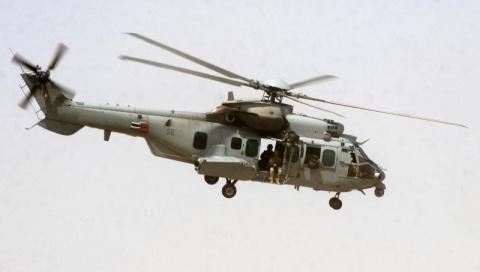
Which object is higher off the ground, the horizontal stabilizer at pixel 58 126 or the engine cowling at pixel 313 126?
the engine cowling at pixel 313 126

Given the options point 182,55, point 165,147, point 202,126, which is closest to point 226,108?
point 202,126

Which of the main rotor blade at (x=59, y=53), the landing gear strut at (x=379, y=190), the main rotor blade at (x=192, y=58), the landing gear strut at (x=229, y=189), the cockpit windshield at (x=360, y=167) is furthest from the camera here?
the landing gear strut at (x=379, y=190)

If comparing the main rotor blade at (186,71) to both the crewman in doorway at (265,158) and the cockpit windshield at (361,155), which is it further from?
the cockpit windshield at (361,155)

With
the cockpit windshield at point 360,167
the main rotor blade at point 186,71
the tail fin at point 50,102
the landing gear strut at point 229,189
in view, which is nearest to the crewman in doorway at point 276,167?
the landing gear strut at point 229,189

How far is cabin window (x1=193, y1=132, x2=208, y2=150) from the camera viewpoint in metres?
12.8

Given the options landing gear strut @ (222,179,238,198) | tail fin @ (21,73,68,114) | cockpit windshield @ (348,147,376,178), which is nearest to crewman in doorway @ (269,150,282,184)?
landing gear strut @ (222,179,238,198)

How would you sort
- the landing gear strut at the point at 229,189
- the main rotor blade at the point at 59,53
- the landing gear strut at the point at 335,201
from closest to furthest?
the main rotor blade at the point at 59,53 < the landing gear strut at the point at 229,189 < the landing gear strut at the point at 335,201

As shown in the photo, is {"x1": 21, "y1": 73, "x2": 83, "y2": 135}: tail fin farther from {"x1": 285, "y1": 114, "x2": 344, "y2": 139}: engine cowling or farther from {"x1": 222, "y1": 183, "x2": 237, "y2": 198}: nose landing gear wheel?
{"x1": 285, "y1": 114, "x2": 344, "y2": 139}: engine cowling

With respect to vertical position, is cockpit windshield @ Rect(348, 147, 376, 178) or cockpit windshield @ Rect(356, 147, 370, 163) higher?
cockpit windshield @ Rect(356, 147, 370, 163)

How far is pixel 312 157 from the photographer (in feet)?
42.6

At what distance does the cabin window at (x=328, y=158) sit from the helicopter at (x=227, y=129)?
2 cm

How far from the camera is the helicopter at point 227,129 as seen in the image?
41.2 feet

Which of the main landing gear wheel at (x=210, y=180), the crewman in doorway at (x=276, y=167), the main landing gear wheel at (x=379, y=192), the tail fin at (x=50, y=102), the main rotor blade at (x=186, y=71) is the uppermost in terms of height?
the main rotor blade at (x=186, y=71)

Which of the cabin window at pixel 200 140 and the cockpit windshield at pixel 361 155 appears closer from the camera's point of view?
the cabin window at pixel 200 140
